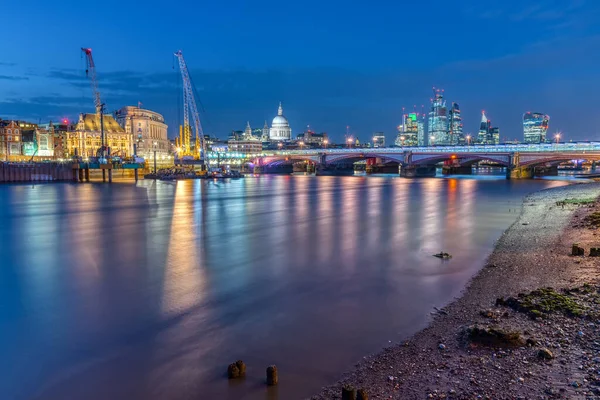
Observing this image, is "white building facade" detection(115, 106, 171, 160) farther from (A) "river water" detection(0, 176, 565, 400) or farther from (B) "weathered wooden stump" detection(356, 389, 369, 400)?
(B) "weathered wooden stump" detection(356, 389, 369, 400)

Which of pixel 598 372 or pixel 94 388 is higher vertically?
pixel 598 372

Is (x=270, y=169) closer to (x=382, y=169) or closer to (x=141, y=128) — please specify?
(x=382, y=169)

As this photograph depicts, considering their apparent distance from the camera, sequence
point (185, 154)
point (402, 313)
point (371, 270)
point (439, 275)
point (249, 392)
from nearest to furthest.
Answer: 1. point (249, 392)
2. point (402, 313)
3. point (439, 275)
4. point (371, 270)
5. point (185, 154)

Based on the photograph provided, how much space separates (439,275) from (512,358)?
665 cm

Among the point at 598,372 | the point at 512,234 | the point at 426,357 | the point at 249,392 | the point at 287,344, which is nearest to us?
the point at 598,372

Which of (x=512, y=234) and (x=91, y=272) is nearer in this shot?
(x=91, y=272)

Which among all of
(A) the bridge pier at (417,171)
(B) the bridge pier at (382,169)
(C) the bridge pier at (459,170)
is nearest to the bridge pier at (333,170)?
(B) the bridge pier at (382,169)

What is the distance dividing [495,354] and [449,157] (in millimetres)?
95985

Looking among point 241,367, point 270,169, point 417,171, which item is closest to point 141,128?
point 270,169

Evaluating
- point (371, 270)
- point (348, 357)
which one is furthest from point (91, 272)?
point (348, 357)

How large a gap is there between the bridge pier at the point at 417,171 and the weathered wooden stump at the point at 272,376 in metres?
102

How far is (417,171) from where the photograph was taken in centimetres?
10931

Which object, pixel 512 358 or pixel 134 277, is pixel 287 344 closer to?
pixel 512 358

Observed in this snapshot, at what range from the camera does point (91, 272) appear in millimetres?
14906
